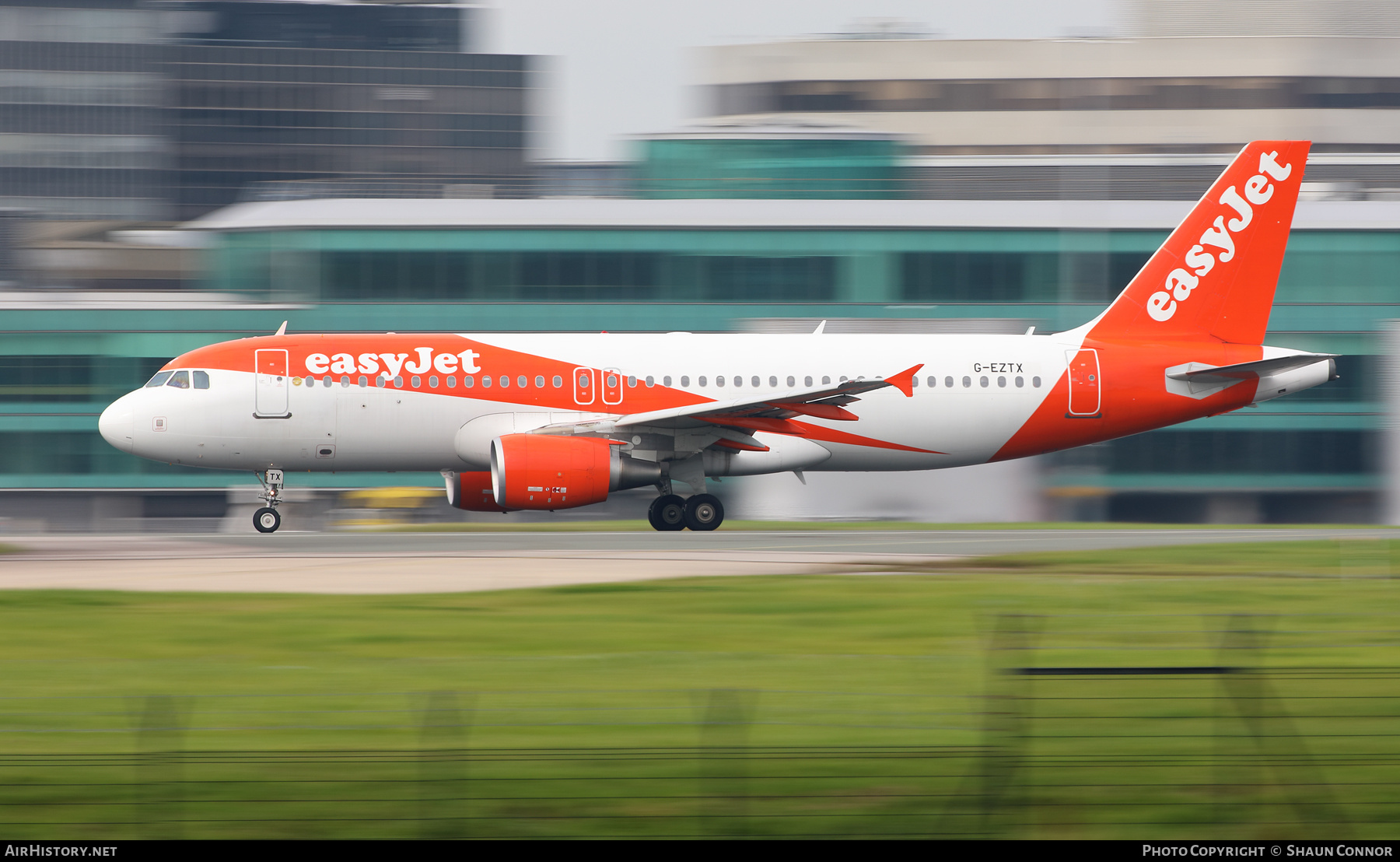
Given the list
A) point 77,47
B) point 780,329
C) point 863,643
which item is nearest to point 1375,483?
point 780,329

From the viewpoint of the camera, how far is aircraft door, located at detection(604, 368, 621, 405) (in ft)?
95.6

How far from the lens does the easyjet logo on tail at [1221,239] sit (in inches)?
1238

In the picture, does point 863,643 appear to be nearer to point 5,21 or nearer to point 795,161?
point 795,161

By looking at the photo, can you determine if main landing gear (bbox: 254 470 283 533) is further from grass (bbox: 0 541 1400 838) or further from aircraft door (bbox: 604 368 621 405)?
grass (bbox: 0 541 1400 838)

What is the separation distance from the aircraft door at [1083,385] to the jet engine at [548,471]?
951cm

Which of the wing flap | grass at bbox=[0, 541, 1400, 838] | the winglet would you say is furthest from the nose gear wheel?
grass at bbox=[0, 541, 1400, 838]

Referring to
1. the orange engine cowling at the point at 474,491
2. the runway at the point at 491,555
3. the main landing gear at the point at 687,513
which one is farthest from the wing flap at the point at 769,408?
the orange engine cowling at the point at 474,491

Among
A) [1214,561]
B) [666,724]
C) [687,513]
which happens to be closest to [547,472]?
[687,513]

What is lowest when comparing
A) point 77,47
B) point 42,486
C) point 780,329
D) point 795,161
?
point 42,486

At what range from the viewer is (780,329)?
39531mm

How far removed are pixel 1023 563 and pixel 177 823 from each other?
1595cm

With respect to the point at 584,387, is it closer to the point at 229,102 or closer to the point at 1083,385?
the point at 1083,385

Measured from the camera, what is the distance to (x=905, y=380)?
2881cm

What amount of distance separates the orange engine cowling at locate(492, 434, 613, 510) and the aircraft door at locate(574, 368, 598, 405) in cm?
184
